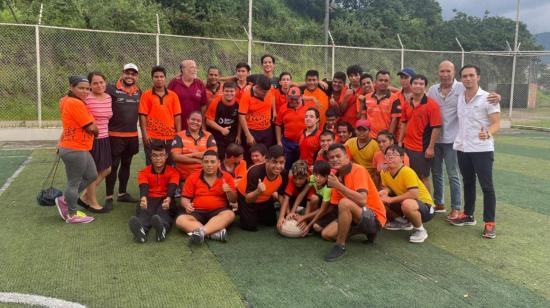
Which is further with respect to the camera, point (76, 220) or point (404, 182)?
point (76, 220)

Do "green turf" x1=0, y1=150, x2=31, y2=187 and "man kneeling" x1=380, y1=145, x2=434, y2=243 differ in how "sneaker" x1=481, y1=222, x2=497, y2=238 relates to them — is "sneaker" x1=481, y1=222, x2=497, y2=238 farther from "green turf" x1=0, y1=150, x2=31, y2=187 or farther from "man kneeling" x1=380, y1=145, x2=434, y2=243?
"green turf" x1=0, y1=150, x2=31, y2=187

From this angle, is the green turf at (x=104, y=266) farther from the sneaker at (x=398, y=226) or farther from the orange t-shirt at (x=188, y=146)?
the sneaker at (x=398, y=226)

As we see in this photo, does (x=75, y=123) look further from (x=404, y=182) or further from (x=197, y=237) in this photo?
(x=404, y=182)

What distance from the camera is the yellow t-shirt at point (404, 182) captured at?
15.6 ft

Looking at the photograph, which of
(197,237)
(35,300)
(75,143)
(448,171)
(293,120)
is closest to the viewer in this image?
(35,300)

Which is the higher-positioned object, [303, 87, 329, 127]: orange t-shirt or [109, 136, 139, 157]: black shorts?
[303, 87, 329, 127]: orange t-shirt

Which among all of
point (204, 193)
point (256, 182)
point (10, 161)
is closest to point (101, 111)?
point (204, 193)

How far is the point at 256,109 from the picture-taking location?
19.7 ft

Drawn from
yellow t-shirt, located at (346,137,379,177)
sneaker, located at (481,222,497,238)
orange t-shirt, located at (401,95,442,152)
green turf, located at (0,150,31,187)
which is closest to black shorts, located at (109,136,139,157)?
green turf, located at (0,150,31,187)

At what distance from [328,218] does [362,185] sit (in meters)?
0.72

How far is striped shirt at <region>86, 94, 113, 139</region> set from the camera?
17.5ft

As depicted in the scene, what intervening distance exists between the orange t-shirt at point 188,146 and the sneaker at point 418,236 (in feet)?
8.05

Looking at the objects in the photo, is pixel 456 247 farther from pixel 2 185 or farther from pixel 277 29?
pixel 277 29

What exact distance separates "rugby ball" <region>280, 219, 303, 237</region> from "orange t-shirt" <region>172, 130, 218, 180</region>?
134 centimetres
